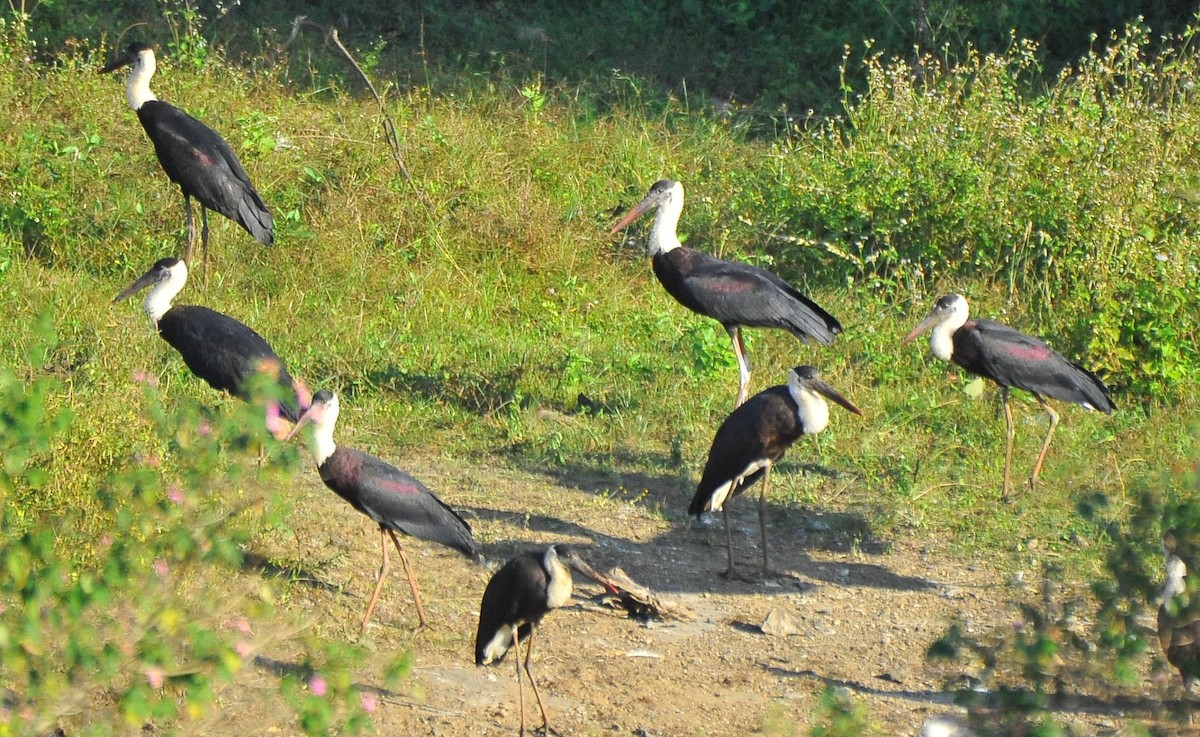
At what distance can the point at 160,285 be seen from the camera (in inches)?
280

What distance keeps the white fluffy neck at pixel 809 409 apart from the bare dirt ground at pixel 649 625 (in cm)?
55

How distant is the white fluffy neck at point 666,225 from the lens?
298 inches

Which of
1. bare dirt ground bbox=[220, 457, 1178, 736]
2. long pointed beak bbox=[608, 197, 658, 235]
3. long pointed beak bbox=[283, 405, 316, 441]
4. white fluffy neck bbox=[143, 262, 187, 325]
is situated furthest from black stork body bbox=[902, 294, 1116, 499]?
white fluffy neck bbox=[143, 262, 187, 325]

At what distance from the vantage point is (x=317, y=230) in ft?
27.5

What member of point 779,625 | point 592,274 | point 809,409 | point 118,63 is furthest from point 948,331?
point 118,63

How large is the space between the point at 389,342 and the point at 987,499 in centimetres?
286

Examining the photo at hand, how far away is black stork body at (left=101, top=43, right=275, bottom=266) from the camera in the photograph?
7.98 metres

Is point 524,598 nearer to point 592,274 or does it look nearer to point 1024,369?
point 1024,369

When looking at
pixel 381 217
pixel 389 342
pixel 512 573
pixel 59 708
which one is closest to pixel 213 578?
pixel 512 573

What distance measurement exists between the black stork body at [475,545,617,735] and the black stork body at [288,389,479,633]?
54 centimetres

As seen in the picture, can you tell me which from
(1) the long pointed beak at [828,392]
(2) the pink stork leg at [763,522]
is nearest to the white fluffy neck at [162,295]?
(2) the pink stork leg at [763,522]

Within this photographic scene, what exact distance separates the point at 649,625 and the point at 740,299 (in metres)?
2.16

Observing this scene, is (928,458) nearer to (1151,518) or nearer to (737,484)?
(737,484)

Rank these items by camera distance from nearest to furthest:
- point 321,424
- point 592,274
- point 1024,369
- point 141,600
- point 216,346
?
point 141,600 → point 321,424 → point 216,346 → point 1024,369 → point 592,274
